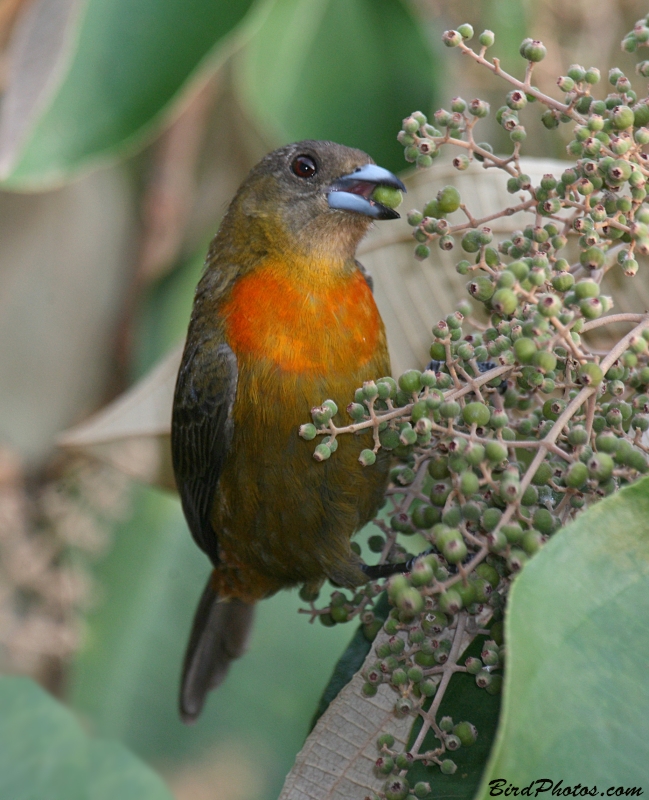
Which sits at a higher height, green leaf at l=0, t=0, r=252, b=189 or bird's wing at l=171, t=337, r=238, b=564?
green leaf at l=0, t=0, r=252, b=189

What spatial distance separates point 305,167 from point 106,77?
794 mm

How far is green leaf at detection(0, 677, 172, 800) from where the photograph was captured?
6.97ft

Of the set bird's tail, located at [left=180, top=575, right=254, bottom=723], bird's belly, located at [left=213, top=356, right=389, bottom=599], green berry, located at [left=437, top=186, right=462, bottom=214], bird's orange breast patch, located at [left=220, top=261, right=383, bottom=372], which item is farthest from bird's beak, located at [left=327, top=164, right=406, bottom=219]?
bird's tail, located at [left=180, top=575, right=254, bottom=723]

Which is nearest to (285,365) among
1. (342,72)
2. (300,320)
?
(300,320)

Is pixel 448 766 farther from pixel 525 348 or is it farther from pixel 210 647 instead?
pixel 210 647

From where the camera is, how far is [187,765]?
3441mm

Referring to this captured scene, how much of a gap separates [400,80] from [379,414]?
184 cm

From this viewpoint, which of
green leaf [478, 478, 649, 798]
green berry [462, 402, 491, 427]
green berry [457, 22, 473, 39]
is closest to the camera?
green leaf [478, 478, 649, 798]

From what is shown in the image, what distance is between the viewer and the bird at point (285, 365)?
1.88m

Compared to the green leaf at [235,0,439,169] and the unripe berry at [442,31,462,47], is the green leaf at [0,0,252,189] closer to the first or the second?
the green leaf at [235,0,439,169]

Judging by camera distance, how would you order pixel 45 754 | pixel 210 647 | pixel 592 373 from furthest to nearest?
pixel 210 647 < pixel 45 754 < pixel 592 373

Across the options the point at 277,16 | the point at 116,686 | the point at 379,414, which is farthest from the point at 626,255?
the point at 116,686

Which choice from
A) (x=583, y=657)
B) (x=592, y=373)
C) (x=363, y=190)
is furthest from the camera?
(x=363, y=190)

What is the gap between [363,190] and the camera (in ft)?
6.56
